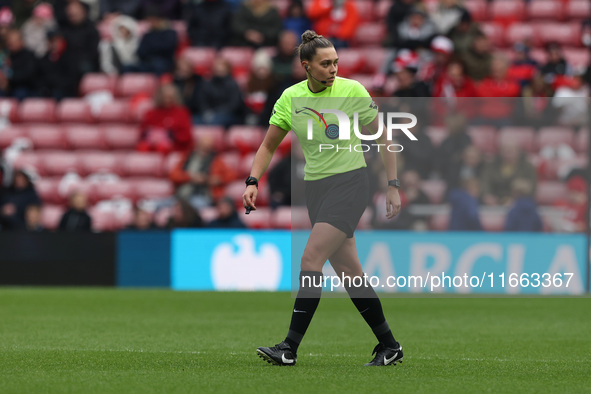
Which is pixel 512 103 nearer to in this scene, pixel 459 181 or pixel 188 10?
pixel 459 181

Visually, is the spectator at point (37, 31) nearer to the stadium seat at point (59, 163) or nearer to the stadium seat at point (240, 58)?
the stadium seat at point (59, 163)

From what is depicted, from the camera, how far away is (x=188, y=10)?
18.9 meters

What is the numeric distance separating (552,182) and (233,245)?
162 inches

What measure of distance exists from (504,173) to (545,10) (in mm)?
5923

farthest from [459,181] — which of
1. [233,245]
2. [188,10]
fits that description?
[188,10]

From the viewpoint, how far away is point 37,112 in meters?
18.2

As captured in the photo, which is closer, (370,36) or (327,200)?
(327,200)

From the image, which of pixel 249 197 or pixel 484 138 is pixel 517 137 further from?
pixel 249 197

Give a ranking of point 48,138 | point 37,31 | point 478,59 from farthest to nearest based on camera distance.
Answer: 1. point 37,31
2. point 48,138
3. point 478,59

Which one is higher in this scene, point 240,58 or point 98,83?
point 240,58

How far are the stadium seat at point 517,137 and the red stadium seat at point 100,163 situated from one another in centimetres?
642

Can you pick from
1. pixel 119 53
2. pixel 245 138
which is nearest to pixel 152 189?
pixel 245 138

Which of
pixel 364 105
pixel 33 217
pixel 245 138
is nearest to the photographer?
pixel 364 105

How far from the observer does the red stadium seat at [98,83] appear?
1834cm
